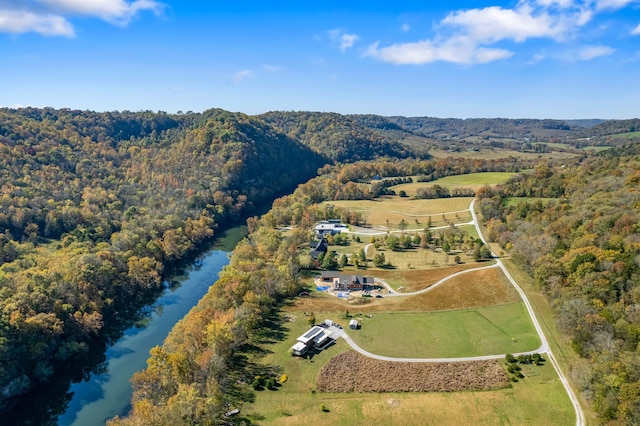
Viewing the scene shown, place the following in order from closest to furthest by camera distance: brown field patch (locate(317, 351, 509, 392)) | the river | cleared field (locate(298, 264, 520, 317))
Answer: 1. brown field patch (locate(317, 351, 509, 392))
2. the river
3. cleared field (locate(298, 264, 520, 317))

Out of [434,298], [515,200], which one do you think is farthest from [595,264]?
[515,200]

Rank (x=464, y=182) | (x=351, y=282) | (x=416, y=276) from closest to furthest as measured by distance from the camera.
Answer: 1. (x=351, y=282)
2. (x=416, y=276)
3. (x=464, y=182)

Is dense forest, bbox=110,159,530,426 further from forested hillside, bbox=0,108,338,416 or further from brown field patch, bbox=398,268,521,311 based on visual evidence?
brown field patch, bbox=398,268,521,311

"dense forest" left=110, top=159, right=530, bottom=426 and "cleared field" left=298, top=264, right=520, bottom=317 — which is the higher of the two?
"dense forest" left=110, top=159, right=530, bottom=426

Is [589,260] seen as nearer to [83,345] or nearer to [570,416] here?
[570,416]

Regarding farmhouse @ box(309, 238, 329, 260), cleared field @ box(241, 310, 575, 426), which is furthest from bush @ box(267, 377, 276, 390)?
farmhouse @ box(309, 238, 329, 260)

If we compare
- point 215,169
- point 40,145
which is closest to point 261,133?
point 215,169

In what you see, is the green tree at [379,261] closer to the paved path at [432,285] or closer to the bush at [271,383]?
the paved path at [432,285]

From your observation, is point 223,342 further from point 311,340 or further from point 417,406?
point 417,406
